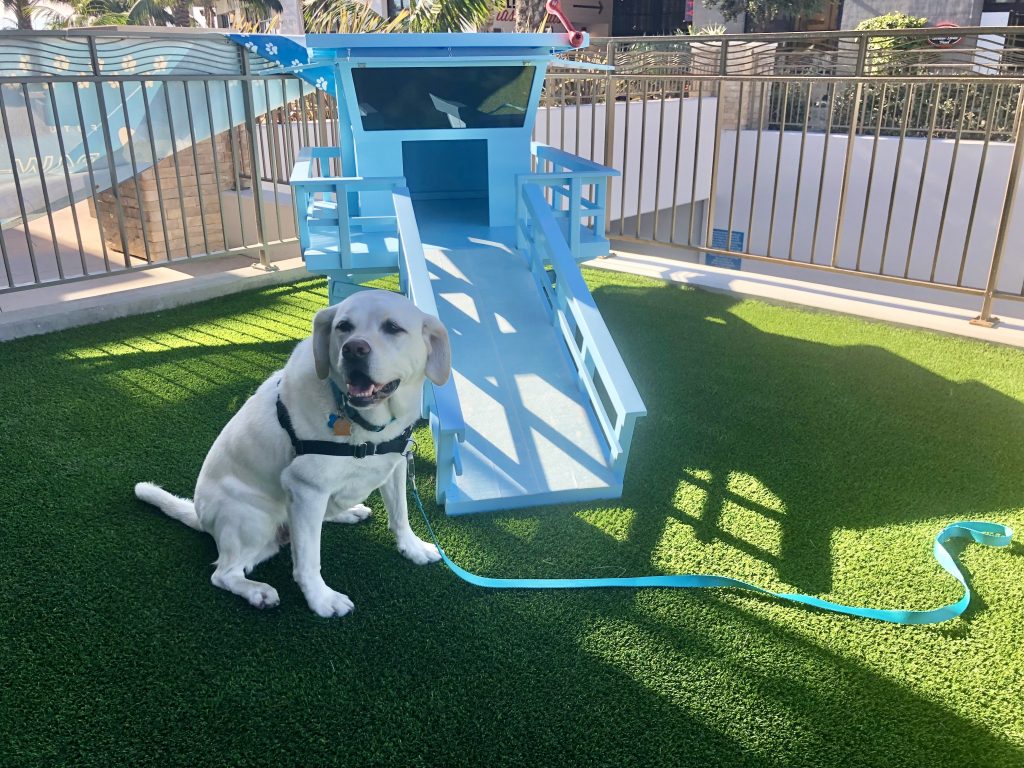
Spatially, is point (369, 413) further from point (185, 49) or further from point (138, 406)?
point (185, 49)

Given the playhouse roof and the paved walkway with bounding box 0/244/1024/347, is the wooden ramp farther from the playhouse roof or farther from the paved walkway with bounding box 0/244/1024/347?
the paved walkway with bounding box 0/244/1024/347

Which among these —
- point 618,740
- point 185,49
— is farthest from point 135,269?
point 618,740

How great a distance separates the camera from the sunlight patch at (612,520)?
3.22 m

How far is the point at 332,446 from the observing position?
2518mm

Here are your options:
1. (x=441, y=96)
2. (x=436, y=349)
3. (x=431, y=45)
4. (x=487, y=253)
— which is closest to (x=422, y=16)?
(x=441, y=96)

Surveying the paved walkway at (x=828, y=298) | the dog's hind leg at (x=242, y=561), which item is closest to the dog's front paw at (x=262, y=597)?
the dog's hind leg at (x=242, y=561)

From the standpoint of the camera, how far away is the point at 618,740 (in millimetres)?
2186

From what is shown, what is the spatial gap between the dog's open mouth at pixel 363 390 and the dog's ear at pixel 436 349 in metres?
0.20

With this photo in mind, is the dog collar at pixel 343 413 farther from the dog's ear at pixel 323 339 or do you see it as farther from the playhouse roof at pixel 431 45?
the playhouse roof at pixel 431 45

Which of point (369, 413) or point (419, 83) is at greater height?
point (419, 83)

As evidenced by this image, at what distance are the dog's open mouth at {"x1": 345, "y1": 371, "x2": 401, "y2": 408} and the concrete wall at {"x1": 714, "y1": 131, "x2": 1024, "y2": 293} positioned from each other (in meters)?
9.67

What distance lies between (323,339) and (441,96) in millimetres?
2878

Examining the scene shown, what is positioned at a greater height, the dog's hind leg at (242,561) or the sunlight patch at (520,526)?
the dog's hind leg at (242,561)

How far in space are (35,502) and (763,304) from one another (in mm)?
5311
